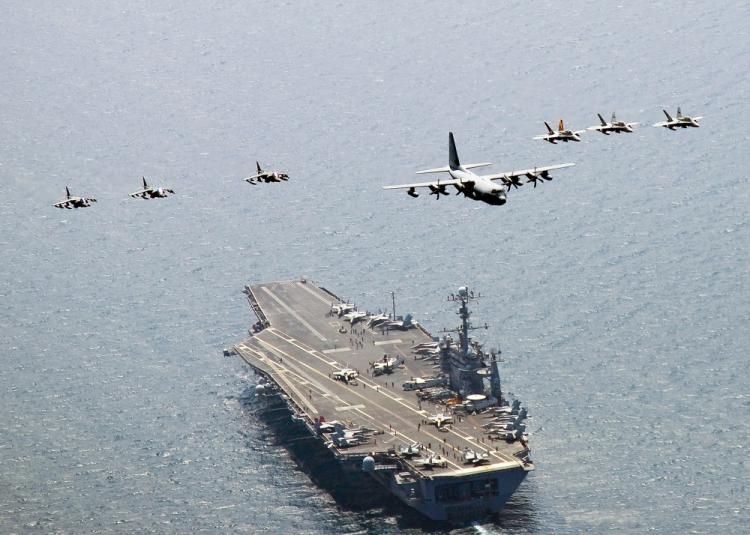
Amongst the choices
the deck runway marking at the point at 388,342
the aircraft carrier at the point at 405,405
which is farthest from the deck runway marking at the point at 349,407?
the deck runway marking at the point at 388,342

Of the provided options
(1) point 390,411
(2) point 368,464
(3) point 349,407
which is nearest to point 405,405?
(1) point 390,411

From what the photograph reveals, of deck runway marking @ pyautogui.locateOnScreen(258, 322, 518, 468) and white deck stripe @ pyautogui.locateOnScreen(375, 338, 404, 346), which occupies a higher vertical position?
white deck stripe @ pyautogui.locateOnScreen(375, 338, 404, 346)

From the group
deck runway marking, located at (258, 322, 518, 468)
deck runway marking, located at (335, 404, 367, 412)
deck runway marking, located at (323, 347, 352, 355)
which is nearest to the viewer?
deck runway marking, located at (258, 322, 518, 468)

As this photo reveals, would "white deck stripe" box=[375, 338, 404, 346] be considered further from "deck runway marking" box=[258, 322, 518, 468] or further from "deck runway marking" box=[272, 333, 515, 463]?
"deck runway marking" box=[272, 333, 515, 463]

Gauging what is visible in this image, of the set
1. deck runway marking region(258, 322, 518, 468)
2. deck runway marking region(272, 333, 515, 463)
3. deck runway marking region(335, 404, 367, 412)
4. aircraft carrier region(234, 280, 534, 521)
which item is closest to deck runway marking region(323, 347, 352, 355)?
aircraft carrier region(234, 280, 534, 521)

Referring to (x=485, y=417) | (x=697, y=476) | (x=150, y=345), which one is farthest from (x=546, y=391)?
(x=150, y=345)

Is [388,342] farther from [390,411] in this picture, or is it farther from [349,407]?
[390,411]

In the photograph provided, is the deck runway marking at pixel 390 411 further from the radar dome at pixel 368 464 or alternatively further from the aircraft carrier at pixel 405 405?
the radar dome at pixel 368 464
